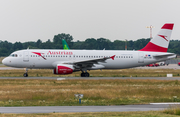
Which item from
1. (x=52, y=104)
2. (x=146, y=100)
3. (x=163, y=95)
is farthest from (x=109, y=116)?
(x=163, y=95)

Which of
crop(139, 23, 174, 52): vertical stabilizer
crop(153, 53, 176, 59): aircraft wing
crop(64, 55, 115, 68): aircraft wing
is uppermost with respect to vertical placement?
crop(139, 23, 174, 52): vertical stabilizer

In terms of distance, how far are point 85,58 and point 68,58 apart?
97.8 inches

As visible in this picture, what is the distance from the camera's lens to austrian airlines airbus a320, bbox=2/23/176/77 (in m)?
43.7

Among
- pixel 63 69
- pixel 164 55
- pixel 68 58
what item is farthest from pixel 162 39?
pixel 63 69

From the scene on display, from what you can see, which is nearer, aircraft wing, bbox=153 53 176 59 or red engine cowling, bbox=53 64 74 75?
red engine cowling, bbox=53 64 74 75

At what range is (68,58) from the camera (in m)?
44.8

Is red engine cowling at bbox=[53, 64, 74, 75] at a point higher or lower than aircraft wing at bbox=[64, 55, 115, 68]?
lower

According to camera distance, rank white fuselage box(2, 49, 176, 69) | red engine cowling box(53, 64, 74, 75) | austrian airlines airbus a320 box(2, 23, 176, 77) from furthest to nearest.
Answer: white fuselage box(2, 49, 176, 69)
austrian airlines airbus a320 box(2, 23, 176, 77)
red engine cowling box(53, 64, 74, 75)

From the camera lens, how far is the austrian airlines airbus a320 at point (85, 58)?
43656 millimetres

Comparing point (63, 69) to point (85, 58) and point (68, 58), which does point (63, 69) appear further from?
point (85, 58)

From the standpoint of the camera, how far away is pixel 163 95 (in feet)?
84.0

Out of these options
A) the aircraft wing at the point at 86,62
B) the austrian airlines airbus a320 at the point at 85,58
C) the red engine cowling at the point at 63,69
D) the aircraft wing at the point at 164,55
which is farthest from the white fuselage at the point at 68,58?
the red engine cowling at the point at 63,69

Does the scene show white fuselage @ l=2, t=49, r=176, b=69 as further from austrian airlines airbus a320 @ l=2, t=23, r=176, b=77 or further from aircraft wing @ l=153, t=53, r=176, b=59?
aircraft wing @ l=153, t=53, r=176, b=59

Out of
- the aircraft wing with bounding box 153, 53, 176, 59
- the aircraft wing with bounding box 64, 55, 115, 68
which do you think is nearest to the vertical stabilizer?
the aircraft wing with bounding box 153, 53, 176, 59
